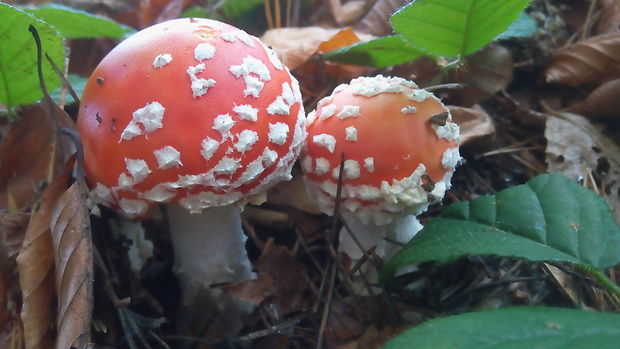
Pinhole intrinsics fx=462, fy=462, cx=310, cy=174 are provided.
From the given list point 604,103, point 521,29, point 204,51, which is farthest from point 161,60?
point 604,103

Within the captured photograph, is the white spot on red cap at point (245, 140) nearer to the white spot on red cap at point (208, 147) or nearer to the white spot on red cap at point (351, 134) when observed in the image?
the white spot on red cap at point (208, 147)

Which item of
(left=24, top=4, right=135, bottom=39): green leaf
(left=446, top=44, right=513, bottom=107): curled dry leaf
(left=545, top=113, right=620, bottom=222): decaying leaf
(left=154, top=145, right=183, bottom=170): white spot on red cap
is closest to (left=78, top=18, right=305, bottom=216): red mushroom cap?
(left=154, top=145, right=183, bottom=170): white spot on red cap

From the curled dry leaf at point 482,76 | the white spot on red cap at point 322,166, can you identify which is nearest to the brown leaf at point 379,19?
the curled dry leaf at point 482,76

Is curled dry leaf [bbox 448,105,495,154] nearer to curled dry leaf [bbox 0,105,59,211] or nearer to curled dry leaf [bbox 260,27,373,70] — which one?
curled dry leaf [bbox 260,27,373,70]

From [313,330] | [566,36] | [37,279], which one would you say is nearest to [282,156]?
[313,330]

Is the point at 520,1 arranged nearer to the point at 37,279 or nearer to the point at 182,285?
the point at 182,285

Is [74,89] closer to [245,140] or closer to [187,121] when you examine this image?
[187,121]
